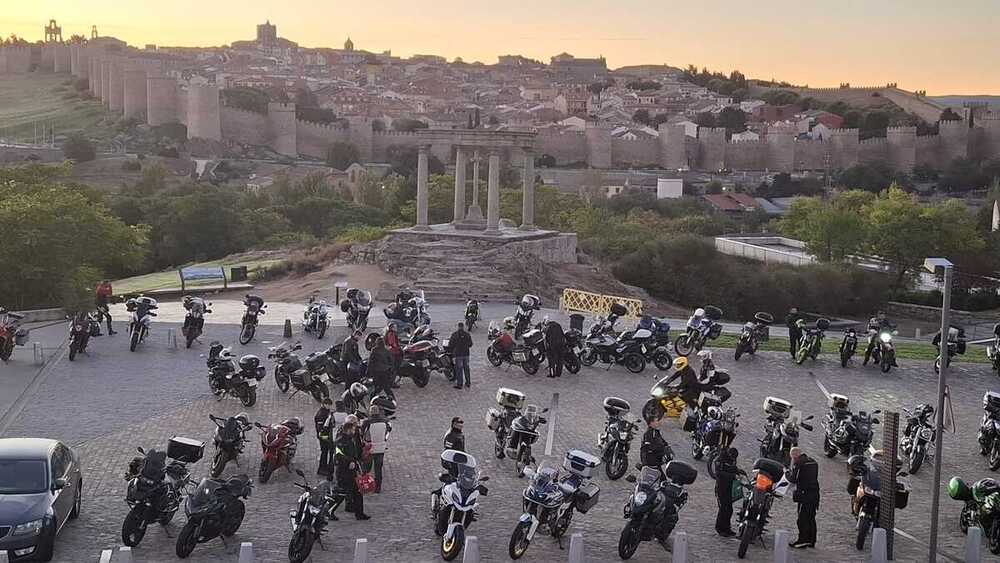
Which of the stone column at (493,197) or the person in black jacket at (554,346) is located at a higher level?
the stone column at (493,197)

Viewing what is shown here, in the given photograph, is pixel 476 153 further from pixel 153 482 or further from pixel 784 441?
pixel 153 482

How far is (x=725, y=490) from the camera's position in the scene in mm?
10984

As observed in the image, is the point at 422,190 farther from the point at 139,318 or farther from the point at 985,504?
the point at 985,504

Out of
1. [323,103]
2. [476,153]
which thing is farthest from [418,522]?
[323,103]

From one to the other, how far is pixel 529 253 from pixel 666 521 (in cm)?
2226

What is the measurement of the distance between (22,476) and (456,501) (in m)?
3.66

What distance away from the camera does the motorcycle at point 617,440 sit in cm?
1280

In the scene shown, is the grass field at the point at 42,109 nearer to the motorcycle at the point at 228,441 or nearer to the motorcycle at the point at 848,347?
the motorcycle at the point at 848,347

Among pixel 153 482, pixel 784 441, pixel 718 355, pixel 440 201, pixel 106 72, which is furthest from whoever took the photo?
pixel 106 72

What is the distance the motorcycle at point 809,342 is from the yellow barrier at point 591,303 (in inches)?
184

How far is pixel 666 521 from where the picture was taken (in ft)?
34.8

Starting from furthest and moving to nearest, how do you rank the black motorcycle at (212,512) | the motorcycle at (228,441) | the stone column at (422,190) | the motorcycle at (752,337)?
the stone column at (422,190)
the motorcycle at (752,337)
the motorcycle at (228,441)
the black motorcycle at (212,512)

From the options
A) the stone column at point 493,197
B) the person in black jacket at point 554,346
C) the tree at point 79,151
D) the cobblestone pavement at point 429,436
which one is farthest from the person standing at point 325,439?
the tree at point 79,151

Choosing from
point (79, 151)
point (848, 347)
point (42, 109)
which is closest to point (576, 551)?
point (848, 347)
